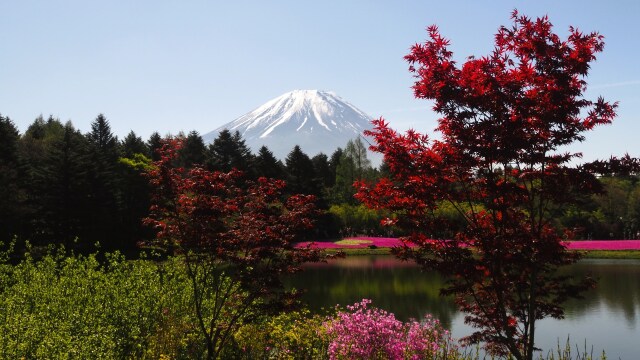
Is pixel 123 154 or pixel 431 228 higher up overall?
pixel 123 154

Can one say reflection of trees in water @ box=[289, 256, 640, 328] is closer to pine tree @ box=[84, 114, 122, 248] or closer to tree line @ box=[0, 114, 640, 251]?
tree line @ box=[0, 114, 640, 251]

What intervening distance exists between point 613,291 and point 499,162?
22262 millimetres

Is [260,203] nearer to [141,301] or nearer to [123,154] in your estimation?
[141,301]

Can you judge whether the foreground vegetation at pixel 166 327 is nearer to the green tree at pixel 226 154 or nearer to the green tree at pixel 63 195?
the green tree at pixel 63 195

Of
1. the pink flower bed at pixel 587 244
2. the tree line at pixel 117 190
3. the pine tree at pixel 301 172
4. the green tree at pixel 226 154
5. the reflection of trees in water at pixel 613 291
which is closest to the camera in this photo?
the reflection of trees in water at pixel 613 291

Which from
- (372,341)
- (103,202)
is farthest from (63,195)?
(372,341)

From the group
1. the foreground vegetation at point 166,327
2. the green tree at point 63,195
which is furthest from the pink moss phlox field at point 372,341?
the green tree at point 63,195

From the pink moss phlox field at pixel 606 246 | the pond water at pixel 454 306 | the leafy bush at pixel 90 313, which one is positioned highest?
the pink moss phlox field at pixel 606 246

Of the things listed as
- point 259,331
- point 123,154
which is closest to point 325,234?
point 123,154

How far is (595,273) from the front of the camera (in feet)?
109

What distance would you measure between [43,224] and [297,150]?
114ft

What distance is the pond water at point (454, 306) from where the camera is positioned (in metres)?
17.0

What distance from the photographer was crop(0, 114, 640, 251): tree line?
40.0 meters

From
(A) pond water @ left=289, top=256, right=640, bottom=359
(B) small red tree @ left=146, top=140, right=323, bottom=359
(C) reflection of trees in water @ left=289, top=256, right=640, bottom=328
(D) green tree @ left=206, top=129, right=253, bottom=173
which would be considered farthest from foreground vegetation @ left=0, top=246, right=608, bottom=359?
(D) green tree @ left=206, top=129, right=253, bottom=173
